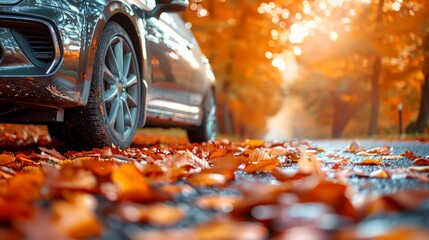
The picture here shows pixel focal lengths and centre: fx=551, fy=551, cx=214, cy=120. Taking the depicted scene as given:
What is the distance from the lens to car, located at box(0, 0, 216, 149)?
3301 mm

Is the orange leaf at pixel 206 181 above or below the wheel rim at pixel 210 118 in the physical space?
below

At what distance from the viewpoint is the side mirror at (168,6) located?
492 cm

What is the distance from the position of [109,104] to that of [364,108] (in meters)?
31.4

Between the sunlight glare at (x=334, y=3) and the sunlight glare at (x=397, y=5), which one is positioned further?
the sunlight glare at (x=334, y=3)

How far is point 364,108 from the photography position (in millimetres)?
33875

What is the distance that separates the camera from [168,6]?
4977 mm

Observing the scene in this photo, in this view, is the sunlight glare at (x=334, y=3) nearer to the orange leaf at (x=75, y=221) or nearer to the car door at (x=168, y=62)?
the car door at (x=168, y=62)

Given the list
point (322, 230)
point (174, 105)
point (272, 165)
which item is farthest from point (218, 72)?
point (322, 230)

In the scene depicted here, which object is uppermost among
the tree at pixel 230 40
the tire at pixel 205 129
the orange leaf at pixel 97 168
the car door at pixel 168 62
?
the tree at pixel 230 40

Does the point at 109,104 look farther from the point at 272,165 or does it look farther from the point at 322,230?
the point at 322,230

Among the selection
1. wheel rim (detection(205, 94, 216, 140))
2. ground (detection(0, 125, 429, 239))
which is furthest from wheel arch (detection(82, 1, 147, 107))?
wheel rim (detection(205, 94, 216, 140))

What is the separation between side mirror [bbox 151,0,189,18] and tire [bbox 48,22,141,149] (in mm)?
747

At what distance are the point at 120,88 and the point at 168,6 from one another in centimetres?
117

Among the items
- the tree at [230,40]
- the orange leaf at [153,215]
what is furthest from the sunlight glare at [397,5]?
the orange leaf at [153,215]
